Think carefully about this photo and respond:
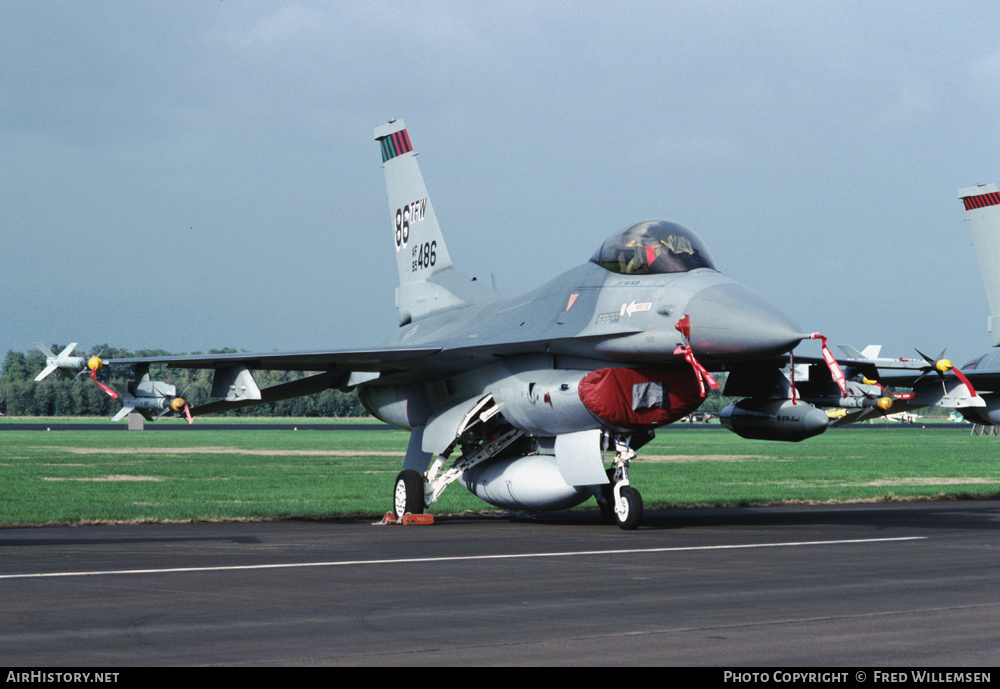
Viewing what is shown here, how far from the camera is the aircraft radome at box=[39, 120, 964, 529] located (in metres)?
16.4

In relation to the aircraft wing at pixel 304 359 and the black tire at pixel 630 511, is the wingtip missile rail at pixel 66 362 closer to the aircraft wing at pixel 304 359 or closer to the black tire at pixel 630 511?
the aircraft wing at pixel 304 359

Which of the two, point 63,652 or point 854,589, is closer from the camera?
point 63,652

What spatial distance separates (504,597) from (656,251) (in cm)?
809

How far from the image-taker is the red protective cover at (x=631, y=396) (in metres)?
17.3

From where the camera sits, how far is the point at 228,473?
37531 millimetres

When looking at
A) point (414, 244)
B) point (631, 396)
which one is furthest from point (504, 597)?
point (414, 244)

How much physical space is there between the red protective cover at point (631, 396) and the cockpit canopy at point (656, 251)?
1.55 m

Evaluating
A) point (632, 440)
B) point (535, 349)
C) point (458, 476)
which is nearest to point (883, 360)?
point (632, 440)

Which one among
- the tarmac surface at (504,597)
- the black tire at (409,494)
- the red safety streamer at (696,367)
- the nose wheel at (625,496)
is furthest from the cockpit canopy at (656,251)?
the black tire at (409,494)

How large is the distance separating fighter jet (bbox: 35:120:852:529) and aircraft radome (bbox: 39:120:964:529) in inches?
1.0

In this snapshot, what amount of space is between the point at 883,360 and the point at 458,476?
756 cm

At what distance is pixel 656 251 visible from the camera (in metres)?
17.1

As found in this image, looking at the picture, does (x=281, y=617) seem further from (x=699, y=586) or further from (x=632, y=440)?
(x=632, y=440)

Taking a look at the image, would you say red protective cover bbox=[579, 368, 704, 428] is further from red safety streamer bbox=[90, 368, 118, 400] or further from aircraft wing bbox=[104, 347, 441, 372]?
red safety streamer bbox=[90, 368, 118, 400]
